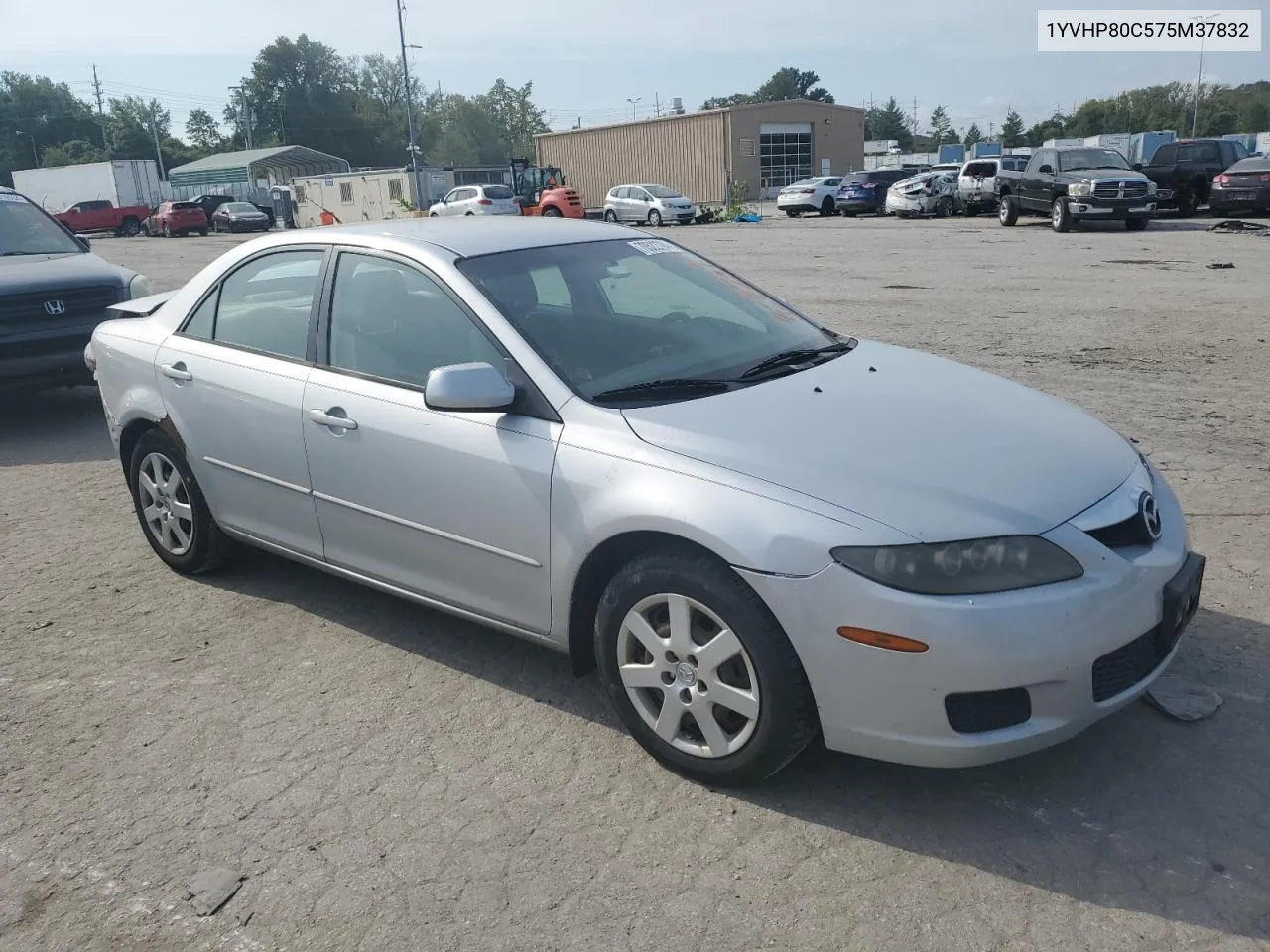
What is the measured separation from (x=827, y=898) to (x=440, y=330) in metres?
2.25

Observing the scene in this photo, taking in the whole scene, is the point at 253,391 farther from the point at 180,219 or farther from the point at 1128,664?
the point at 180,219

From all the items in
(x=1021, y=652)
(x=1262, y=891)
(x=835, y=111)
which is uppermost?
(x=835, y=111)

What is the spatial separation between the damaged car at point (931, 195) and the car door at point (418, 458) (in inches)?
1246

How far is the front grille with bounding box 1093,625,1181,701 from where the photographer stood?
9.36ft

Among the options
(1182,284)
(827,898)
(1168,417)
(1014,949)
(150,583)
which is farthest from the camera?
(1182,284)

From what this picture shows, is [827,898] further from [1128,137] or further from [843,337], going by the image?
[1128,137]

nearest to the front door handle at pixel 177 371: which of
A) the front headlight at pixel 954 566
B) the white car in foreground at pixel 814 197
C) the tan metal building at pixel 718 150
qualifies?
the front headlight at pixel 954 566

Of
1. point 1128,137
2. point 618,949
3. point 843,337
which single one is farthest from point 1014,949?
point 1128,137

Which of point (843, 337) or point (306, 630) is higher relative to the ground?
point (843, 337)

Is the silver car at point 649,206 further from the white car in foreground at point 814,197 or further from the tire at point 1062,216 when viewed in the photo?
the tire at point 1062,216

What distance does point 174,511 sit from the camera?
193 inches

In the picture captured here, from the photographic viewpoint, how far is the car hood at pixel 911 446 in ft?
9.32

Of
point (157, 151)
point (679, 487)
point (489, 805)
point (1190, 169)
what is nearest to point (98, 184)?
point (157, 151)

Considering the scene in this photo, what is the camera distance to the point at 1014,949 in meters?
2.48
